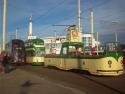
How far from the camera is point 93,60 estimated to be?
74.8ft

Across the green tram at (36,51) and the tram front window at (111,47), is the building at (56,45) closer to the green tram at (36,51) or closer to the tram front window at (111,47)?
the green tram at (36,51)

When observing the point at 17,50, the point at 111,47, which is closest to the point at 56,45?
the point at 17,50

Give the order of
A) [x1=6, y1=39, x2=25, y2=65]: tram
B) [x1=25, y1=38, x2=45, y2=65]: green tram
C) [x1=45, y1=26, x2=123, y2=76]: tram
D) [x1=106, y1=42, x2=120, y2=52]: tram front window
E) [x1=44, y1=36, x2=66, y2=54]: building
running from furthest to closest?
[x1=44, y1=36, x2=66, y2=54]: building → [x1=6, y1=39, x2=25, y2=65]: tram → [x1=25, y1=38, x2=45, y2=65]: green tram → [x1=106, y1=42, x2=120, y2=52]: tram front window → [x1=45, y1=26, x2=123, y2=76]: tram

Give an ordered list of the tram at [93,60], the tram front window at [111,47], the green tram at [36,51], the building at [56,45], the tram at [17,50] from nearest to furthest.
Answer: the tram at [93,60]
the tram front window at [111,47]
the green tram at [36,51]
the tram at [17,50]
the building at [56,45]

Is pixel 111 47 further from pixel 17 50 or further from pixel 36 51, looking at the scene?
pixel 17 50

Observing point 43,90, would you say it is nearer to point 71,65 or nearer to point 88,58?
point 88,58

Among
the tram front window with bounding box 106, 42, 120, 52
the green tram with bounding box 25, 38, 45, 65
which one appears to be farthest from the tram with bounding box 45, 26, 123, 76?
the green tram with bounding box 25, 38, 45, 65

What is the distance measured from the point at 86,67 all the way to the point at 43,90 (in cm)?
954

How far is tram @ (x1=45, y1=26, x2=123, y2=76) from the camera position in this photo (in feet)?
72.4

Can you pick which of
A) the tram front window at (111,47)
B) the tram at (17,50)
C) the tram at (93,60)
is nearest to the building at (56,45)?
the tram at (17,50)

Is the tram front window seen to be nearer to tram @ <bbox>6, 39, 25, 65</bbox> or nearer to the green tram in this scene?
the green tram

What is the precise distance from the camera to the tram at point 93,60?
22062mm

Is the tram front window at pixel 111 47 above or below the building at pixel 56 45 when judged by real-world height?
below

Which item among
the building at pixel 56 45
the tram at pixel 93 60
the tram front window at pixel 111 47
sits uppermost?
the building at pixel 56 45
